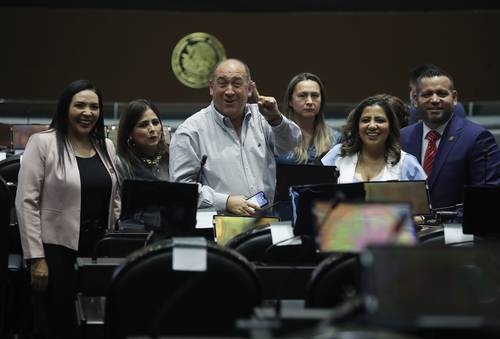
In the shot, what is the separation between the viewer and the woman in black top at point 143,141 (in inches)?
194

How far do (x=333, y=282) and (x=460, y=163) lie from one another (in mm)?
2185

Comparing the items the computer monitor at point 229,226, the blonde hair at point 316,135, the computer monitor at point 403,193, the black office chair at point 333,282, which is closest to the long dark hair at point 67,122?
the computer monitor at point 229,226

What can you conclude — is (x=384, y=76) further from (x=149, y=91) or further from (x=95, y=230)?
(x=95, y=230)

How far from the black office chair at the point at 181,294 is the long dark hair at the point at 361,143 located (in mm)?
2082

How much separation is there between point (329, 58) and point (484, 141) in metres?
5.93

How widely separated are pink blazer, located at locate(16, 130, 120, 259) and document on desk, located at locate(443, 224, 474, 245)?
5.38 ft

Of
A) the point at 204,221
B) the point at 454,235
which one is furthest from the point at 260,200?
the point at 454,235

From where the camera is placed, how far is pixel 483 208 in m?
3.34

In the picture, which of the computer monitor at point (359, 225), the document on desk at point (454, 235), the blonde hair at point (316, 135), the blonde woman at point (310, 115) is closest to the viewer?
the computer monitor at point (359, 225)

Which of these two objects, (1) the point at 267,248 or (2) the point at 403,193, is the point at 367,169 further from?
(1) the point at 267,248

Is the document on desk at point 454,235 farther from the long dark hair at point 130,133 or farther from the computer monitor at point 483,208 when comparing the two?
the long dark hair at point 130,133

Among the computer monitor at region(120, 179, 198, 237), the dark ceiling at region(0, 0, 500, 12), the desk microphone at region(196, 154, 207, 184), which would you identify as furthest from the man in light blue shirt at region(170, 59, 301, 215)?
the dark ceiling at region(0, 0, 500, 12)

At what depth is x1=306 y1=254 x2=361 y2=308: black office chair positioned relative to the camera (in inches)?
110

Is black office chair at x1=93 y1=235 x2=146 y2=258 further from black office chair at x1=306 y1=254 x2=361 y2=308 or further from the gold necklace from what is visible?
the gold necklace
